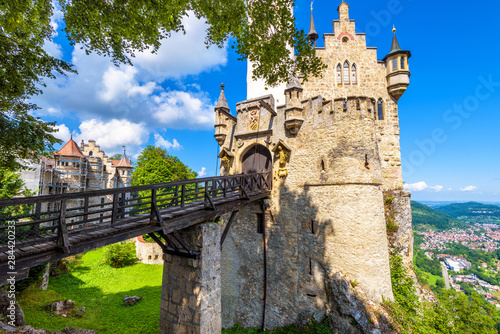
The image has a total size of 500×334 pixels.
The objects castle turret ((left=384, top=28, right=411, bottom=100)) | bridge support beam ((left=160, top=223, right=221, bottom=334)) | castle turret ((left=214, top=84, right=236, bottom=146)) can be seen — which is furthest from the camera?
castle turret ((left=214, top=84, right=236, bottom=146))

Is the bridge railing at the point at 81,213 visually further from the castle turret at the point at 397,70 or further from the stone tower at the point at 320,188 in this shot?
the castle turret at the point at 397,70

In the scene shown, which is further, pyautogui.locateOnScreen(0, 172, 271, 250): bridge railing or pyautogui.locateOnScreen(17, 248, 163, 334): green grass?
pyautogui.locateOnScreen(17, 248, 163, 334): green grass

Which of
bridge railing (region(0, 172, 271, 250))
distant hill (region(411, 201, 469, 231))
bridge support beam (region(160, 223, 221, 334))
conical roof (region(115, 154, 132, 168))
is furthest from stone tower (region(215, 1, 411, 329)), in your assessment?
distant hill (region(411, 201, 469, 231))

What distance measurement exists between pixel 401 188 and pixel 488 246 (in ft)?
248

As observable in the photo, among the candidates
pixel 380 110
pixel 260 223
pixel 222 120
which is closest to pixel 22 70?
pixel 222 120

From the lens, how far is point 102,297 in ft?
50.9

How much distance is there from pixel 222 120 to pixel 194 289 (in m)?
9.96

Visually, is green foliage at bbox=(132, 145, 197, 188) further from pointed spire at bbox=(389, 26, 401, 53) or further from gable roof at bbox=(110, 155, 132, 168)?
pointed spire at bbox=(389, 26, 401, 53)

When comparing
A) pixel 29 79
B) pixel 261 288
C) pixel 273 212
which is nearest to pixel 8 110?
pixel 29 79

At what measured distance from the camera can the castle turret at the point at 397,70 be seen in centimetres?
1295

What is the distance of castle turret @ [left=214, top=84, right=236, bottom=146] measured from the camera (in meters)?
14.1

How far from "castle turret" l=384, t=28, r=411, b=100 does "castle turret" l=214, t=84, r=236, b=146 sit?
32.3 feet

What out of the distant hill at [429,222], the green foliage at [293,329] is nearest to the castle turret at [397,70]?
the green foliage at [293,329]

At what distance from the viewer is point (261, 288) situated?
38.9 ft
